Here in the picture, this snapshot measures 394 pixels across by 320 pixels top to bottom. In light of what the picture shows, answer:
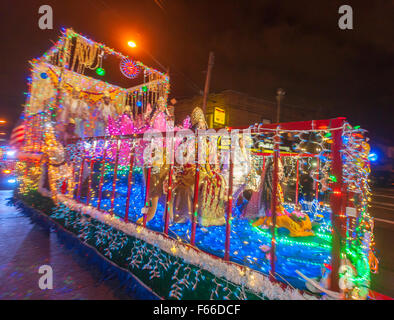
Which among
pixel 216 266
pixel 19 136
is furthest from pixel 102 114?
pixel 216 266

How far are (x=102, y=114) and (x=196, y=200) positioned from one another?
623 cm

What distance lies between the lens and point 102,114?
7043 millimetres

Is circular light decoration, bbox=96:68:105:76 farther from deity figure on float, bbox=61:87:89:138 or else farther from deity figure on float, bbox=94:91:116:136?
deity figure on float, bbox=61:87:89:138

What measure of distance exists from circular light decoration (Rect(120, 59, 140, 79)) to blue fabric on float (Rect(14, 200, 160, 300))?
17.9ft

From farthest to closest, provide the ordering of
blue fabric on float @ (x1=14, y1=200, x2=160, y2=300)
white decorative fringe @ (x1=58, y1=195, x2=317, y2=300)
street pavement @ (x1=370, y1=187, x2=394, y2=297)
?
street pavement @ (x1=370, y1=187, x2=394, y2=297) → blue fabric on float @ (x1=14, y1=200, x2=160, y2=300) → white decorative fringe @ (x1=58, y1=195, x2=317, y2=300)

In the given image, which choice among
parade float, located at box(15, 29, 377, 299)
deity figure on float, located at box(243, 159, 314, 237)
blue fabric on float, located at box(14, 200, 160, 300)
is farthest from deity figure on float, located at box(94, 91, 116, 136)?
deity figure on float, located at box(243, 159, 314, 237)

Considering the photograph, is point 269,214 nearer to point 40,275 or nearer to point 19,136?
point 40,275

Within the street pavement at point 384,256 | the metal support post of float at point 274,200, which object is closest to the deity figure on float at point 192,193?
the metal support post of float at point 274,200

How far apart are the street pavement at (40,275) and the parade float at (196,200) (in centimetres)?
28

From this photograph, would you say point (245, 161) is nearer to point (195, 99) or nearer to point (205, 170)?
point (205, 170)

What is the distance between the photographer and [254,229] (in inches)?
138

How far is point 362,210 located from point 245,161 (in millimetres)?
1717

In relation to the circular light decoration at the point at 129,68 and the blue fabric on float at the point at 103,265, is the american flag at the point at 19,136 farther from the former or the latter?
the blue fabric on float at the point at 103,265

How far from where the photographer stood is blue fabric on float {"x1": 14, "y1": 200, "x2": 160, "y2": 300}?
2.07 m
